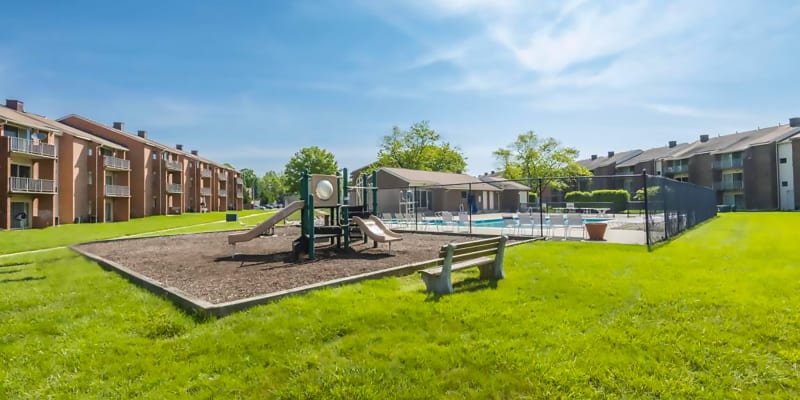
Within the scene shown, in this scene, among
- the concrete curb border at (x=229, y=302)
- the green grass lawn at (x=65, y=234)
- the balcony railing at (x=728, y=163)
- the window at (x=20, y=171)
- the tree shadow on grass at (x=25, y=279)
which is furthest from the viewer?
the balcony railing at (x=728, y=163)

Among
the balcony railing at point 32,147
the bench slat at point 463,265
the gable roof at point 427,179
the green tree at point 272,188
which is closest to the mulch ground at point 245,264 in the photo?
the bench slat at point 463,265

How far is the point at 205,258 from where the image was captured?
10.9 metres

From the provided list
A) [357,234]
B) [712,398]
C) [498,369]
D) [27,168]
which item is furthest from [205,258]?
[27,168]

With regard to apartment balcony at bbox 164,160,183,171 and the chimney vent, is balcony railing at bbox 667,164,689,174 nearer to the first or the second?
apartment balcony at bbox 164,160,183,171

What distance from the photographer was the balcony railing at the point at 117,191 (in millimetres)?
38150

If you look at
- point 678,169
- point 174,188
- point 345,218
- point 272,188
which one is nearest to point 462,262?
point 345,218

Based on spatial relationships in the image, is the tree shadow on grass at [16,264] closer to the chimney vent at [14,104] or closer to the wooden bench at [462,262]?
the wooden bench at [462,262]

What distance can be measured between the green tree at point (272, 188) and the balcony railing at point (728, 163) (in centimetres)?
9837

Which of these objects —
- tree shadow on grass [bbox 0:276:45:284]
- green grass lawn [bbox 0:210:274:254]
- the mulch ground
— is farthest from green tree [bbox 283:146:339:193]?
tree shadow on grass [bbox 0:276:45:284]

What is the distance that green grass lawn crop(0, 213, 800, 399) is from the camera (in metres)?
3.49

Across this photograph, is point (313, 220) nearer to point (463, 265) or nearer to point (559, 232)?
point (463, 265)

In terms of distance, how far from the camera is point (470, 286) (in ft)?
22.0

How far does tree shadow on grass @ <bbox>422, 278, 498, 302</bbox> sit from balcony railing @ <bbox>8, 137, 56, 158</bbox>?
116 ft

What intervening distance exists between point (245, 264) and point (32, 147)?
3138 cm
